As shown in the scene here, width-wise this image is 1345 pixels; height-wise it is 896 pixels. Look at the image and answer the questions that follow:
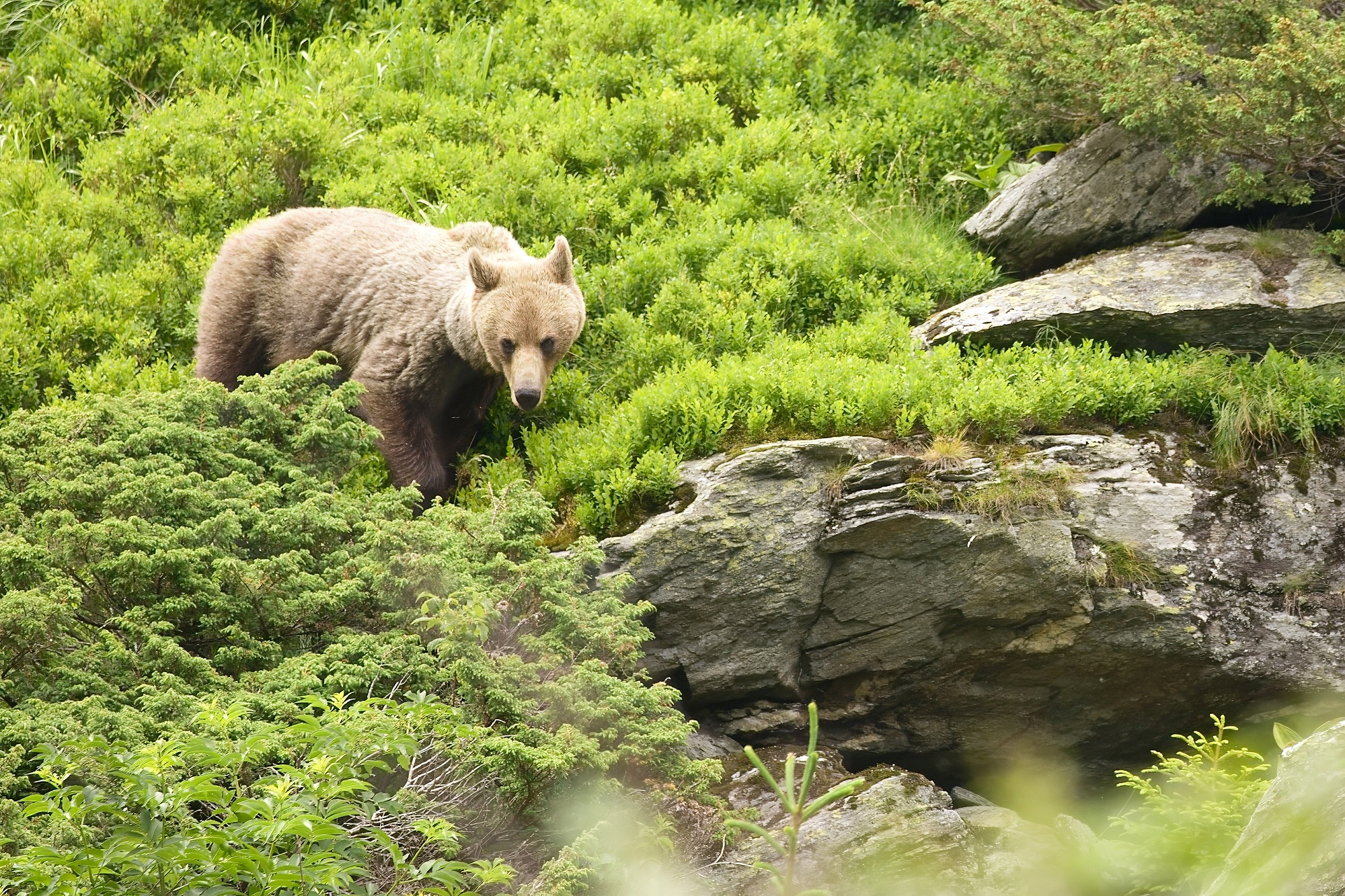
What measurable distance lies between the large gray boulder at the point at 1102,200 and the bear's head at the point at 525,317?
2963 millimetres

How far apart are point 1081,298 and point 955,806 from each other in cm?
299

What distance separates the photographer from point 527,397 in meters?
6.52

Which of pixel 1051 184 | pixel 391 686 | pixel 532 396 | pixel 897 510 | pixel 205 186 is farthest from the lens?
pixel 205 186

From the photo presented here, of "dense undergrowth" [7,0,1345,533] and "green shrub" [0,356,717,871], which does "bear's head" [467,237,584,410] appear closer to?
"dense undergrowth" [7,0,1345,533]

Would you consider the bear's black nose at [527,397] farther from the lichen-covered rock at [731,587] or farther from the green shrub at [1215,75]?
the green shrub at [1215,75]

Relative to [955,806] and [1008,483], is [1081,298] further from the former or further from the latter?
[955,806]

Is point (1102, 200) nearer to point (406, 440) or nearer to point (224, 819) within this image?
point (406, 440)

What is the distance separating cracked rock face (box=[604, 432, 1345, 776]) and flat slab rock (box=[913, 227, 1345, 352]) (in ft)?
3.21

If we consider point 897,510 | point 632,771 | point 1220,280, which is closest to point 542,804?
point 632,771

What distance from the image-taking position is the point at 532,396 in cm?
653

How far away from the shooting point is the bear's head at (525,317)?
666 centimetres

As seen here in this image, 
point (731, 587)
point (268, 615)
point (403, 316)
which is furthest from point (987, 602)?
point (403, 316)

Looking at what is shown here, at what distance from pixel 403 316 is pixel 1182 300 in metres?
4.48

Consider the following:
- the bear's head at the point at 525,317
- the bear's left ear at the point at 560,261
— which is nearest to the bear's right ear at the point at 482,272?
the bear's head at the point at 525,317
